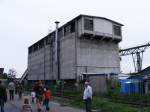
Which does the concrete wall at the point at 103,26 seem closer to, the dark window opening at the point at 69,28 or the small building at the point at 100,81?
the dark window opening at the point at 69,28

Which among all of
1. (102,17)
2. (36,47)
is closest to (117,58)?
(102,17)

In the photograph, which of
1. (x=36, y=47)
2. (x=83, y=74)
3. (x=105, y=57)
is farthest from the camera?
(x=36, y=47)

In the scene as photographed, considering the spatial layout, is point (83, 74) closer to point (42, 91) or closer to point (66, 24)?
point (66, 24)

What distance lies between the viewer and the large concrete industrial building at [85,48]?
59438 millimetres

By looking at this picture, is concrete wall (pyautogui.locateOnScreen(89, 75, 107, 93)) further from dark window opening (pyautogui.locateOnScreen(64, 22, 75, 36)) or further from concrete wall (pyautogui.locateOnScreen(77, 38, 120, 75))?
dark window opening (pyautogui.locateOnScreen(64, 22, 75, 36))

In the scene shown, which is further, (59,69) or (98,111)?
(59,69)

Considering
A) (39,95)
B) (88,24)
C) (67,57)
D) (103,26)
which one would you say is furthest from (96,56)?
(39,95)

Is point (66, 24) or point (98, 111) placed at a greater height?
point (66, 24)

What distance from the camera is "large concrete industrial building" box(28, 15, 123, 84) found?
5944cm

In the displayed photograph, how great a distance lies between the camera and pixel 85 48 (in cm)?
6053

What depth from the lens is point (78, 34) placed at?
59688mm

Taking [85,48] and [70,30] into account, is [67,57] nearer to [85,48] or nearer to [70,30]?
[85,48]

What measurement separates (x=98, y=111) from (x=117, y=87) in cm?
2385

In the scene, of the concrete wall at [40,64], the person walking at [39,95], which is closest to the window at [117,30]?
the concrete wall at [40,64]
